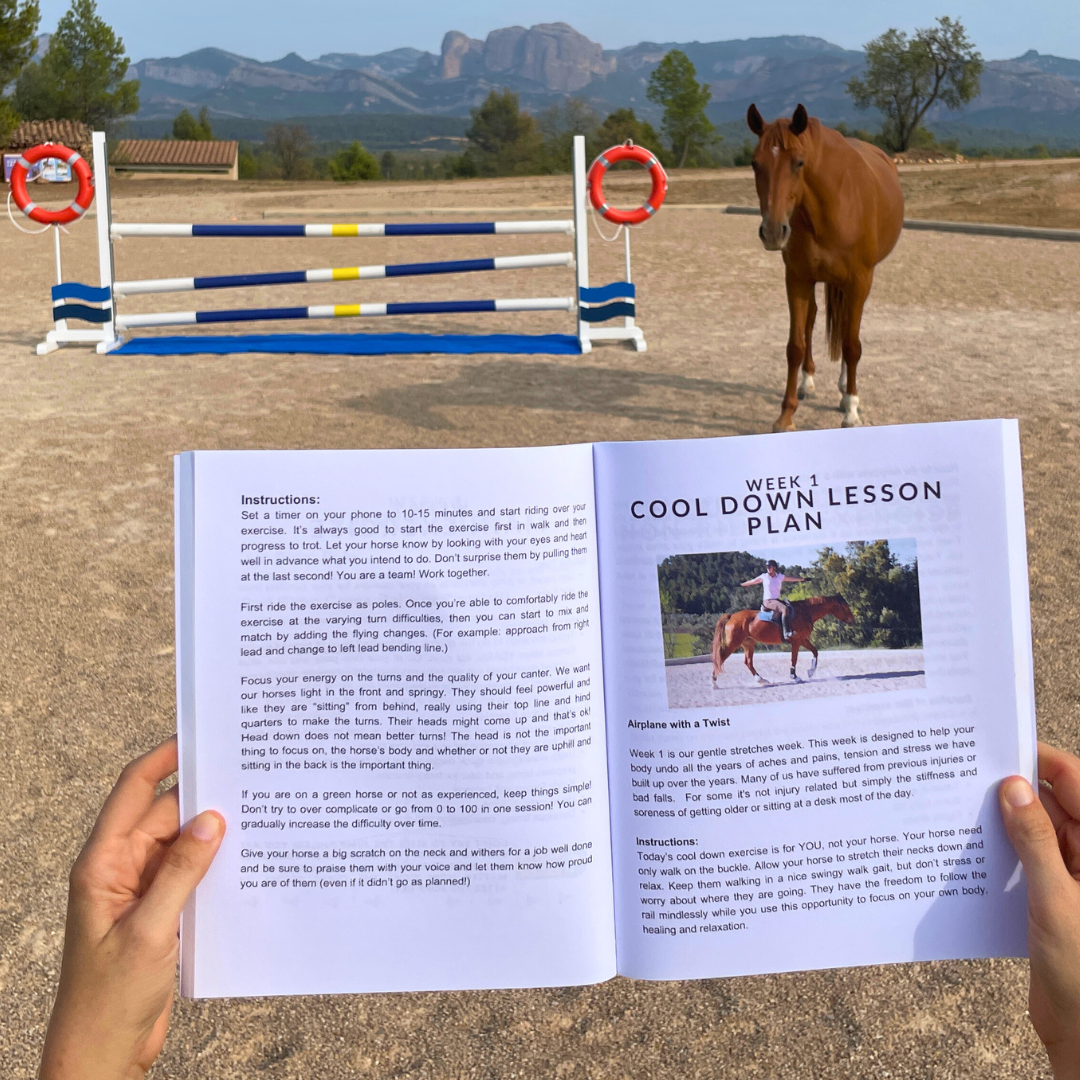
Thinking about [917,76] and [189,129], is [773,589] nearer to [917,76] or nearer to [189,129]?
[917,76]

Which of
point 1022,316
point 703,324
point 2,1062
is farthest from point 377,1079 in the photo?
point 1022,316

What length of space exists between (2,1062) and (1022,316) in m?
8.67

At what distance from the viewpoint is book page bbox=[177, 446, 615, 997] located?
94 centimetres

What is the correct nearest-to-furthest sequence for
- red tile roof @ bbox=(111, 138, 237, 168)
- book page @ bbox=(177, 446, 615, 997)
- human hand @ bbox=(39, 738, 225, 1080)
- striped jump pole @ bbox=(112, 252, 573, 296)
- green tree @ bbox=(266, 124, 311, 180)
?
human hand @ bbox=(39, 738, 225, 1080) → book page @ bbox=(177, 446, 615, 997) → striped jump pole @ bbox=(112, 252, 573, 296) → red tile roof @ bbox=(111, 138, 237, 168) → green tree @ bbox=(266, 124, 311, 180)

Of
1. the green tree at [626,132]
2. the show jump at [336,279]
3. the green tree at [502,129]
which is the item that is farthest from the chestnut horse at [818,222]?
the green tree at [502,129]

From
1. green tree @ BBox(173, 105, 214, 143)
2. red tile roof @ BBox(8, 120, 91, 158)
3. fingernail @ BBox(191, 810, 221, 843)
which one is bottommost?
fingernail @ BBox(191, 810, 221, 843)

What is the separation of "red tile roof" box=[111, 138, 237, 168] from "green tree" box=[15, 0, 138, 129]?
2.25 metres

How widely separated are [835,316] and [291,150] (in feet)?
181

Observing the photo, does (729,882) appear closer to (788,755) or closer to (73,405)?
(788,755)

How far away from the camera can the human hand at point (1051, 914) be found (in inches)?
34.3

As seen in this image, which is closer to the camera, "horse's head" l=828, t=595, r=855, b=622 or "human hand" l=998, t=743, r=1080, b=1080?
"human hand" l=998, t=743, r=1080, b=1080

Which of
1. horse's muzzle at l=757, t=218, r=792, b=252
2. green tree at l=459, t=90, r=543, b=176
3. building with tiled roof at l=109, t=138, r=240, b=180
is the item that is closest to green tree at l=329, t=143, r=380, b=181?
building with tiled roof at l=109, t=138, r=240, b=180

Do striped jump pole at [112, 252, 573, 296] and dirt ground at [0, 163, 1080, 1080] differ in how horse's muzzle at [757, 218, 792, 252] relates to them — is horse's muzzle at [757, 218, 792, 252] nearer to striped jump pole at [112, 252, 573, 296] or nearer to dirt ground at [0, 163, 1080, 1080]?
dirt ground at [0, 163, 1080, 1080]

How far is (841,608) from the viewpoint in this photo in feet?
3.23
